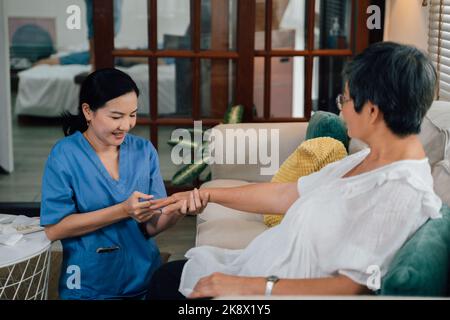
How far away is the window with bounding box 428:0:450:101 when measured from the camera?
314 centimetres

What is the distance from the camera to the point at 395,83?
145 centimetres

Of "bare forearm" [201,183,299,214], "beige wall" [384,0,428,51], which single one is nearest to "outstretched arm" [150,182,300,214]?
"bare forearm" [201,183,299,214]

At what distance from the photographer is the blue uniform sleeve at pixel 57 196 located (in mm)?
2082

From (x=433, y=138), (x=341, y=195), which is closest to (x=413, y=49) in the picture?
(x=341, y=195)

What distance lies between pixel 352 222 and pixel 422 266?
0.16 m

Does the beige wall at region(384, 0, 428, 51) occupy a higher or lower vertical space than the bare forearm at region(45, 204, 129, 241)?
higher

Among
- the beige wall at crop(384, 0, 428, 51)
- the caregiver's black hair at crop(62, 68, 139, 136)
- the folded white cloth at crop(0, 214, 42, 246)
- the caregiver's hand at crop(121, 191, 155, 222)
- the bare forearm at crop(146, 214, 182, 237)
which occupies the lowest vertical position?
the folded white cloth at crop(0, 214, 42, 246)

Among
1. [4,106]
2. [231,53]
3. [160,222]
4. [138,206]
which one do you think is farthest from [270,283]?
[4,106]

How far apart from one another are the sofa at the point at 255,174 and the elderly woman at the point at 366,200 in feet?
1.61

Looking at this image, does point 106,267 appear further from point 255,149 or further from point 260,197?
point 255,149

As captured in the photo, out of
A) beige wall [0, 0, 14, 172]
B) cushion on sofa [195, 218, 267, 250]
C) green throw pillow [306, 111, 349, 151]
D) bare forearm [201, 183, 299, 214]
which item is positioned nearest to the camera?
bare forearm [201, 183, 299, 214]

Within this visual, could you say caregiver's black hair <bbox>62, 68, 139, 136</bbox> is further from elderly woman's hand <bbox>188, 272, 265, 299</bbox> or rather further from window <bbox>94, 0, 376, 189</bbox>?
window <bbox>94, 0, 376, 189</bbox>

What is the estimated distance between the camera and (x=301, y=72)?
3.97 meters

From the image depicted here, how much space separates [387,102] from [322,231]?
0.28m
